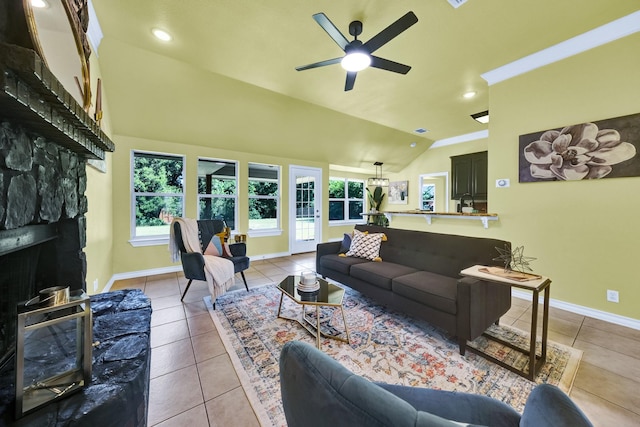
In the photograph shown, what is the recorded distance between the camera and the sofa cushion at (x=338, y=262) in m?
3.06

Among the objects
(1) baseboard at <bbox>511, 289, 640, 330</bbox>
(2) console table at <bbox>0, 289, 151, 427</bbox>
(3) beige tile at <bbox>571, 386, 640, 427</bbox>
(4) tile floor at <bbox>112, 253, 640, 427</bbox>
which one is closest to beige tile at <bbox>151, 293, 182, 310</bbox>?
(4) tile floor at <bbox>112, 253, 640, 427</bbox>

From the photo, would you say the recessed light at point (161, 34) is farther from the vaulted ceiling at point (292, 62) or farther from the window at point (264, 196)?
the window at point (264, 196)

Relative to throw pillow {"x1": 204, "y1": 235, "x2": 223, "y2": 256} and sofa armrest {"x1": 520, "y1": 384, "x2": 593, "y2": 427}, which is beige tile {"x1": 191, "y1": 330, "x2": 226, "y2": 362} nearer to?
throw pillow {"x1": 204, "y1": 235, "x2": 223, "y2": 256}

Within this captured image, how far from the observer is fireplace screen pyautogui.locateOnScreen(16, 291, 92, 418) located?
2.84 ft

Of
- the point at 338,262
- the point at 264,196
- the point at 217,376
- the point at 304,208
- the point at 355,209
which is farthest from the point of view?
the point at 355,209

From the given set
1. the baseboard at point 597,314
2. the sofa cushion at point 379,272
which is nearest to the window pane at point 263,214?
the sofa cushion at point 379,272

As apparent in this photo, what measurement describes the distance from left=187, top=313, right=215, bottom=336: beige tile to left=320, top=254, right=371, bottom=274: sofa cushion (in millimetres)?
1551

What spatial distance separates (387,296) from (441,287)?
55cm

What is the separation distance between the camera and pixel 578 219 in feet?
8.92

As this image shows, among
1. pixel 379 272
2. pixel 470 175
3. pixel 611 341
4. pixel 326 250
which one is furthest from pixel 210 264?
pixel 470 175

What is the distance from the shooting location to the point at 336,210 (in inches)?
298

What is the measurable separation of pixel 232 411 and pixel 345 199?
21.6ft

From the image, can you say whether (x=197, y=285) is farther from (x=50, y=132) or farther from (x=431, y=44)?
(x=431, y=44)

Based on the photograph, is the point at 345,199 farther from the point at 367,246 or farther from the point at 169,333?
the point at 169,333
